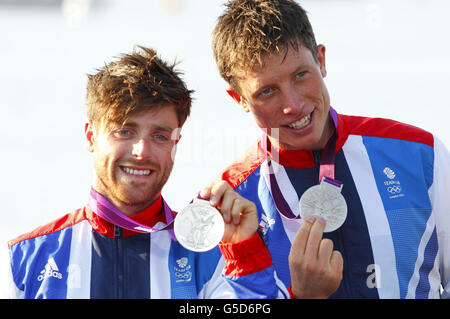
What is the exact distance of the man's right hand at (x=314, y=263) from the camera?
262cm

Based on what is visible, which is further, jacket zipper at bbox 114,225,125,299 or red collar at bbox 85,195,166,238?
red collar at bbox 85,195,166,238

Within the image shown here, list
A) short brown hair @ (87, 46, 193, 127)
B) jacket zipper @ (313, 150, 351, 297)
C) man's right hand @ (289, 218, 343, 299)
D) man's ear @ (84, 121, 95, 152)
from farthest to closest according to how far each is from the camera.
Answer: man's ear @ (84, 121, 95, 152)
short brown hair @ (87, 46, 193, 127)
jacket zipper @ (313, 150, 351, 297)
man's right hand @ (289, 218, 343, 299)

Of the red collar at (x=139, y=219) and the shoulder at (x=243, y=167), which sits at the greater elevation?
the shoulder at (x=243, y=167)

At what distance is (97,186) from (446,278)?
73.6 inches

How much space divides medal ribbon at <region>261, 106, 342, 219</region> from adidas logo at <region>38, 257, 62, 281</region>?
3.69 feet

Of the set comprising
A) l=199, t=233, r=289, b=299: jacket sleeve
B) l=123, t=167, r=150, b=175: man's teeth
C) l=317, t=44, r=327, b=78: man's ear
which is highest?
A: l=317, t=44, r=327, b=78: man's ear

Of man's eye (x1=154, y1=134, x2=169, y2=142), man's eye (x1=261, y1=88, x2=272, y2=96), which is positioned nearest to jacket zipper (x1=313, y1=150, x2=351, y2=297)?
man's eye (x1=261, y1=88, x2=272, y2=96)

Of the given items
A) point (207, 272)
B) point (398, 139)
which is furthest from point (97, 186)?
point (398, 139)

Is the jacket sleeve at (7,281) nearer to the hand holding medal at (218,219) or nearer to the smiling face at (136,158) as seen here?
the smiling face at (136,158)

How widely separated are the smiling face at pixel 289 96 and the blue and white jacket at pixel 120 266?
0.65 meters

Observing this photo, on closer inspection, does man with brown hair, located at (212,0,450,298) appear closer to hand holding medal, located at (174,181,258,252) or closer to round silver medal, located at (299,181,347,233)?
round silver medal, located at (299,181,347,233)

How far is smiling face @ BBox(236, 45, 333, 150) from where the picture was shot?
2.99 metres

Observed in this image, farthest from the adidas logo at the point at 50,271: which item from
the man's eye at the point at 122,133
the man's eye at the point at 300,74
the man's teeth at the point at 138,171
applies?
the man's eye at the point at 300,74
